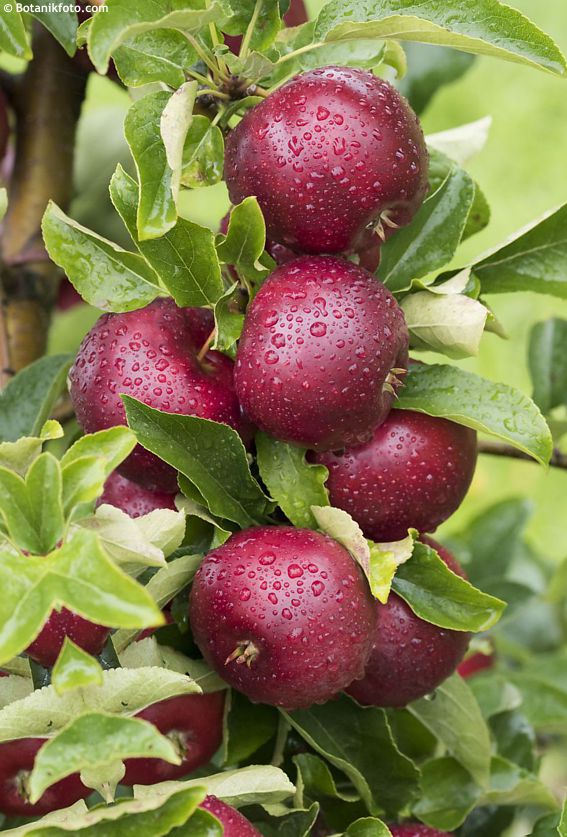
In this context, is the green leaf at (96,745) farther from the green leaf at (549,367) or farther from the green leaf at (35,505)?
the green leaf at (549,367)

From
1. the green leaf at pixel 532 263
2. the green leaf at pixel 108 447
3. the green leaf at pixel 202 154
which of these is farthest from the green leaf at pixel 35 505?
the green leaf at pixel 532 263

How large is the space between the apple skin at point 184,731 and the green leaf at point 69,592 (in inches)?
8.2

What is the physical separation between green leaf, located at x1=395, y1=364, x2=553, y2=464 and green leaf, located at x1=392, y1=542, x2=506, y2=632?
9 cm

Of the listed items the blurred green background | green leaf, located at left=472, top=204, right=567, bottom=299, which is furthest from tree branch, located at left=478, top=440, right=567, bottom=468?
the blurred green background

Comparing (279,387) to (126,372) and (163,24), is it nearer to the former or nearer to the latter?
(126,372)

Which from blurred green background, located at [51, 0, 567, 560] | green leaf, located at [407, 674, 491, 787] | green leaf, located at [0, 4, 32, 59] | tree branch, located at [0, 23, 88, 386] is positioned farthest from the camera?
blurred green background, located at [51, 0, 567, 560]

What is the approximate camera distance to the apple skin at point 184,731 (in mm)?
713

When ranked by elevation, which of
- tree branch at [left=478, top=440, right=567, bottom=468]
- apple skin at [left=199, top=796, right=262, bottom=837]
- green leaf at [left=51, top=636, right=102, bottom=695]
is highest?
green leaf at [left=51, top=636, right=102, bottom=695]

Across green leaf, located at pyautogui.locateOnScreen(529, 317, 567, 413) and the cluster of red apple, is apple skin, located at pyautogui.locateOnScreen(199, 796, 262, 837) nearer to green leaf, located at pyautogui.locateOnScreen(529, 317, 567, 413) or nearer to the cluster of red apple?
the cluster of red apple

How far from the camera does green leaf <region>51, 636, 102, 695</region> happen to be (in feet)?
1.75

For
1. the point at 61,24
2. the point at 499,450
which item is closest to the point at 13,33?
the point at 61,24

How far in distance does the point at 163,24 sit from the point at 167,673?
14.8 inches

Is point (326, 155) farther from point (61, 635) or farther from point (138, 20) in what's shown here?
point (61, 635)

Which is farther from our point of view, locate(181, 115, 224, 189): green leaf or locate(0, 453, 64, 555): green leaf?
locate(181, 115, 224, 189): green leaf
